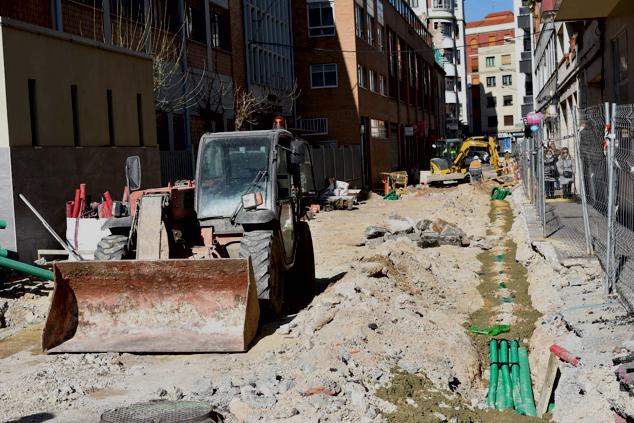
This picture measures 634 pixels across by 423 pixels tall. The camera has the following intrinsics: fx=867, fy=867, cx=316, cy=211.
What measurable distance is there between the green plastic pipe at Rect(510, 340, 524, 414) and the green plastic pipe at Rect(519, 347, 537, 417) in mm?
35

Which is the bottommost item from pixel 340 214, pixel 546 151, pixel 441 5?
pixel 340 214

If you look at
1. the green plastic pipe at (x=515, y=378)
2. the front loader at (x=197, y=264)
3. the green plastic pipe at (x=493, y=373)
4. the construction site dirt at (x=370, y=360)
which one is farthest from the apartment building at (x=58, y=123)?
the green plastic pipe at (x=515, y=378)

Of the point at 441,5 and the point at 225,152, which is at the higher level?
the point at 441,5

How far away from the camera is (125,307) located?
948 cm

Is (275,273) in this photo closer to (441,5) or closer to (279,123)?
(279,123)

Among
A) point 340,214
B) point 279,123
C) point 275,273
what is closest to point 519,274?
point 279,123

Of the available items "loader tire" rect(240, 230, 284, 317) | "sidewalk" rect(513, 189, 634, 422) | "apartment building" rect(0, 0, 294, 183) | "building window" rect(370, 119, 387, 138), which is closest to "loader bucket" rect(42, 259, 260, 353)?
"loader tire" rect(240, 230, 284, 317)

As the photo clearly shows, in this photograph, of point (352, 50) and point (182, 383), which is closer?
point (182, 383)

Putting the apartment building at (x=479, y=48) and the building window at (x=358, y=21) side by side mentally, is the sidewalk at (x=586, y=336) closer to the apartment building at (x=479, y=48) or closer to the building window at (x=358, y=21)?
the building window at (x=358, y=21)

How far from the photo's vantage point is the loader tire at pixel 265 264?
9867 millimetres

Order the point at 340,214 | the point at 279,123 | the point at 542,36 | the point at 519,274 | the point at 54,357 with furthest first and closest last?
the point at 542,36
the point at 340,214
the point at 519,274
the point at 279,123
the point at 54,357

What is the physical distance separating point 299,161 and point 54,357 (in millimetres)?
3726

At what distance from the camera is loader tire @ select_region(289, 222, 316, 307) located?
40.1ft

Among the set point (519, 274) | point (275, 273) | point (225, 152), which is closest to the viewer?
point (275, 273)
